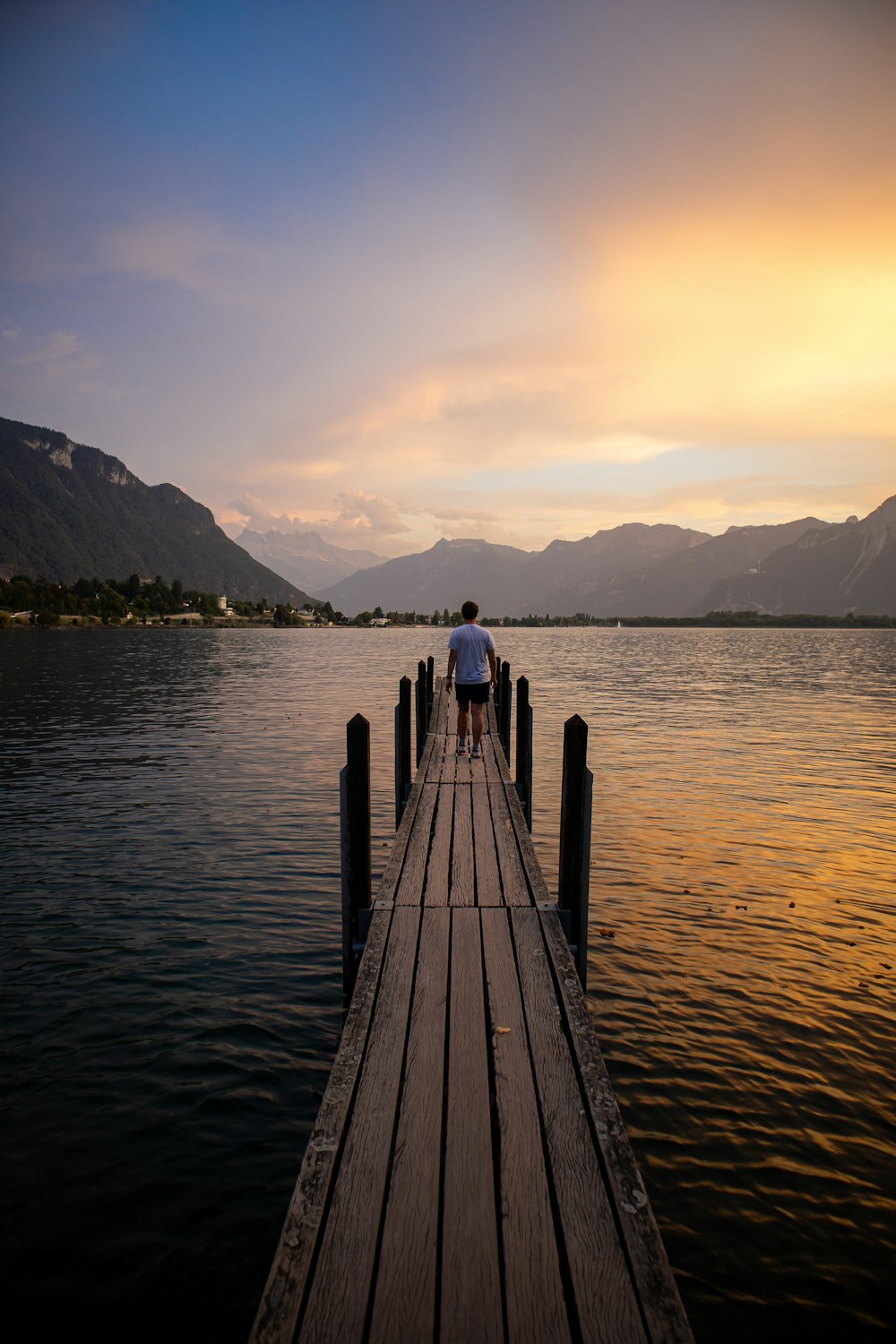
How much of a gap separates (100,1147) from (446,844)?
4889mm

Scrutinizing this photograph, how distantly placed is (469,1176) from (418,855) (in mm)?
5279

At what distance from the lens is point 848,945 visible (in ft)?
33.2

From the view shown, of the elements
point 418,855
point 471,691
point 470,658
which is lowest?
point 418,855

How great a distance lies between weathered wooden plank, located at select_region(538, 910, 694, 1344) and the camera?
331 centimetres

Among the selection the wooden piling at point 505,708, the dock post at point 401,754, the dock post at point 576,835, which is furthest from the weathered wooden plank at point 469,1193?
the wooden piling at point 505,708

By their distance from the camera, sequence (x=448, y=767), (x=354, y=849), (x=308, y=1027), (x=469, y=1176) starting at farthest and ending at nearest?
(x=448, y=767)
(x=354, y=849)
(x=308, y=1027)
(x=469, y=1176)

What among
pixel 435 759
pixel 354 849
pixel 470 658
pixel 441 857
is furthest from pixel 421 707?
pixel 354 849

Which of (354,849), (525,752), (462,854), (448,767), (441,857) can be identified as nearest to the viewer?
(354,849)

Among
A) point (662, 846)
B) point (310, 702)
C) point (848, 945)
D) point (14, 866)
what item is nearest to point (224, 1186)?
point (848, 945)

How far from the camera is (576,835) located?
8.27 metres

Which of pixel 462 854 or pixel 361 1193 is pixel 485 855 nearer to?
pixel 462 854

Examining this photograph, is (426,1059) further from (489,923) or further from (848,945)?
(848,945)

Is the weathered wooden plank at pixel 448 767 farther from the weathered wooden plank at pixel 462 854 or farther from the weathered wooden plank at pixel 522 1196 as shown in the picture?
the weathered wooden plank at pixel 522 1196

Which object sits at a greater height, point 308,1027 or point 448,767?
point 448,767
